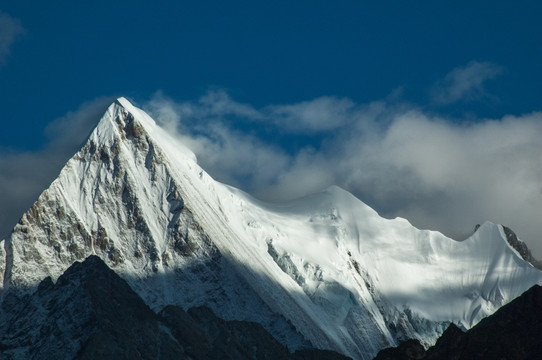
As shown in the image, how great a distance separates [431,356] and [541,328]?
52.0 feet

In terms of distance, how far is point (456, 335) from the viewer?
615ft

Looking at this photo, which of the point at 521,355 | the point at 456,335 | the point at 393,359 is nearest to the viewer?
the point at 521,355

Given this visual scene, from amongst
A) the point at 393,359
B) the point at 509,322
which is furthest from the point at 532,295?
the point at 393,359

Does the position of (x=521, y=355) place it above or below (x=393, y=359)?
below

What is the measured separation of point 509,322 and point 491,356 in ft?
20.8

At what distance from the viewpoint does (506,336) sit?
179375 mm

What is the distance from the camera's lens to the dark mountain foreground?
177m

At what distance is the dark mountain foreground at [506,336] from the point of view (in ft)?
580

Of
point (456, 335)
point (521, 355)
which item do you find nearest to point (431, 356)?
point (456, 335)

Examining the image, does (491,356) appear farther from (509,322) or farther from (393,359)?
(393,359)

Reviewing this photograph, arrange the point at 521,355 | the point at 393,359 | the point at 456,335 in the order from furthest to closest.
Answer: the point at 393,359, the point at 456,335, the point at 521,355

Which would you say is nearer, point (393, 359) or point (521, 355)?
point (521, 355)

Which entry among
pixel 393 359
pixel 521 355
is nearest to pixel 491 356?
pixel 521 355

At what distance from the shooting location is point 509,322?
182500mm
